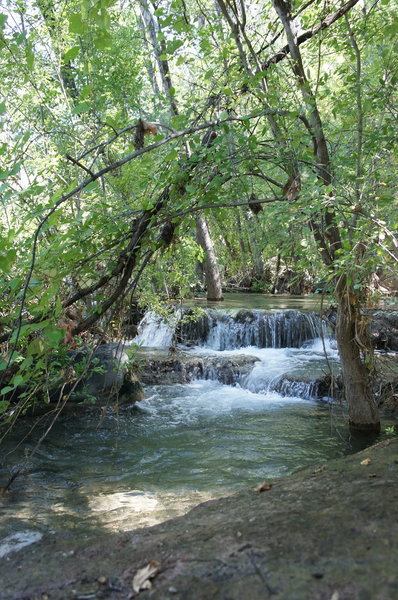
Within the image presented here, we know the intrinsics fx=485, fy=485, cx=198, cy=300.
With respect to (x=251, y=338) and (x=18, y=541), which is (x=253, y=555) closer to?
(x=18, y=541)

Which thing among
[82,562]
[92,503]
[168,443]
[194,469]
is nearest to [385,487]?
[82,562]

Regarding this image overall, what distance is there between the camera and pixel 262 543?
2146 mm

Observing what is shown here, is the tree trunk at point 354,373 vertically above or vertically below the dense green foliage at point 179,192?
below

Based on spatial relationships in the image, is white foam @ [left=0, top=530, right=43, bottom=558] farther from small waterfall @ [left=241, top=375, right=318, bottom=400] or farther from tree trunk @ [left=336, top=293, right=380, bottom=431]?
small waterfall @ [left=241, top=375, right=318, bottom=400]

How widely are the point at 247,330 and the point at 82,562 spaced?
12.2 meters

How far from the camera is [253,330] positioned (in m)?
14.4

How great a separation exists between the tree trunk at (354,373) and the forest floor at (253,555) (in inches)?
131

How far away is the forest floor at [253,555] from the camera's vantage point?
178cm

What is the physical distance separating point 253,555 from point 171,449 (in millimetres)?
5247

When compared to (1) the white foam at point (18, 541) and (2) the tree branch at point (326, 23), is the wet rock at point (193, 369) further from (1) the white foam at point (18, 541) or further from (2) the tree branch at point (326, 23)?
(1) the white foam at point (18, 541)

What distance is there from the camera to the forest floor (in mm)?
1783

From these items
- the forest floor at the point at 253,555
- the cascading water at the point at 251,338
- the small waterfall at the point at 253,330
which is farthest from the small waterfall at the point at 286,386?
the forest floor at the point at 253,555

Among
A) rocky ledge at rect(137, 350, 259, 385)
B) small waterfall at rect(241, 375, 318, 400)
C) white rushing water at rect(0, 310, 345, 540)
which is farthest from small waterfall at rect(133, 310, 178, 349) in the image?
small waterfall at rect(241, 375, 318, 400)

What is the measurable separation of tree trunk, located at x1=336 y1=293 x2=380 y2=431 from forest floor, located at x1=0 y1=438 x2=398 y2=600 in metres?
3.33
